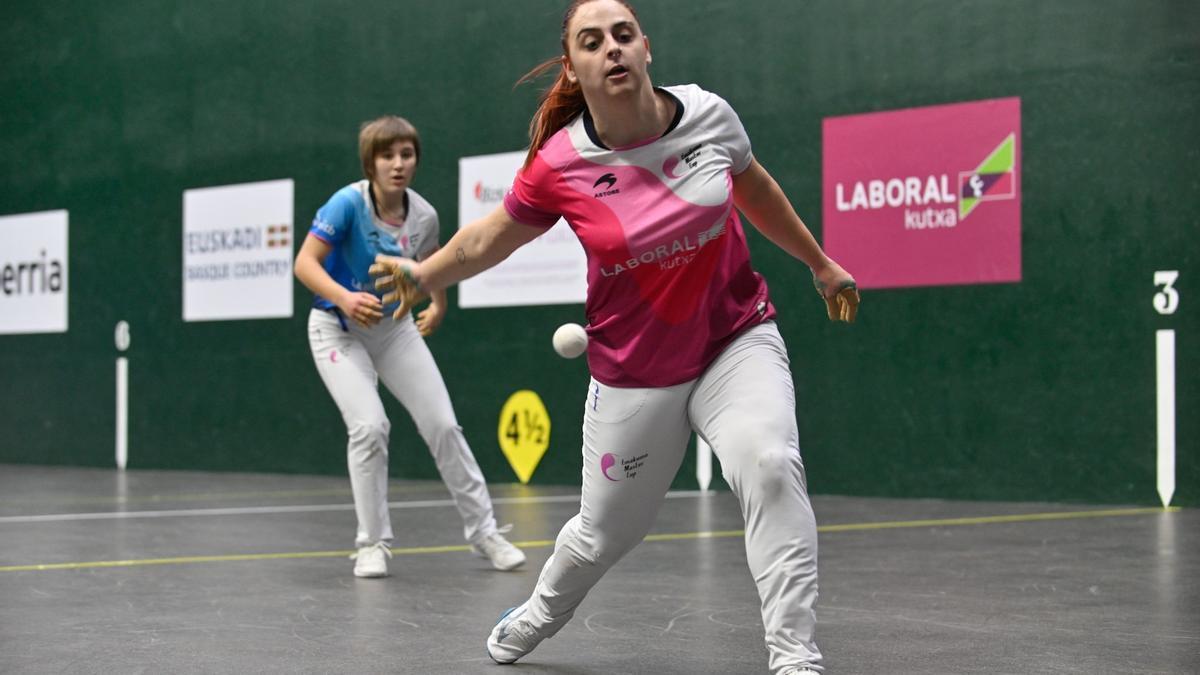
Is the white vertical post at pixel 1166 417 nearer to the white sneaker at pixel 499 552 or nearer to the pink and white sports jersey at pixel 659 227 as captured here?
the white sneaker at pixel 499 552

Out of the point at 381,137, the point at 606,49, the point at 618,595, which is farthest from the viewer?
the point at 381,137

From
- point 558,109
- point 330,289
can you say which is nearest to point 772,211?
point 558,109

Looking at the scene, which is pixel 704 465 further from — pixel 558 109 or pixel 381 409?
pixel 558 109

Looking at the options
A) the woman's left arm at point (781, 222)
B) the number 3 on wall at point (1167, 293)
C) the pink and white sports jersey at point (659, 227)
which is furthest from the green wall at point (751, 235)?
the pink and white sports jersey at point (659, 227)

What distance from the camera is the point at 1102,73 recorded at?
8.98m

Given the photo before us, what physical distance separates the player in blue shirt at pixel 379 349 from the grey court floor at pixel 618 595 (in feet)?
0.71

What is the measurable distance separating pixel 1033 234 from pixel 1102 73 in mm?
942

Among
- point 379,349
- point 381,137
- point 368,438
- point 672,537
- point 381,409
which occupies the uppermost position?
point 381,137

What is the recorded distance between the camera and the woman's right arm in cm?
564

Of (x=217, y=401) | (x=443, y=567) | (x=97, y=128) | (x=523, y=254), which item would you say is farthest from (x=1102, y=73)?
(x=97, y=128)

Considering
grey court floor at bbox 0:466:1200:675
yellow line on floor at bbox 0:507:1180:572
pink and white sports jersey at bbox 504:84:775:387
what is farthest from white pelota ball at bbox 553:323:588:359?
yellow line on floor at bbox 0:507:1180:572

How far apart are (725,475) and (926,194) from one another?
621cm

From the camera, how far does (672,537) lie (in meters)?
7.44

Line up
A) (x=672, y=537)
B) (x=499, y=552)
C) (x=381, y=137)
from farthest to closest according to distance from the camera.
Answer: (x=672, y=537), (x=499, y=552), (x=381, y=137)
